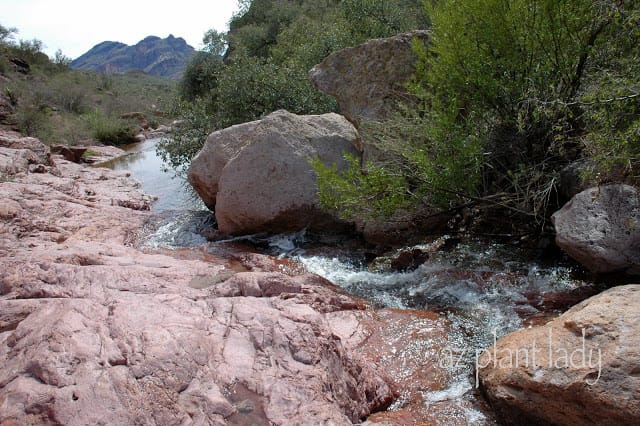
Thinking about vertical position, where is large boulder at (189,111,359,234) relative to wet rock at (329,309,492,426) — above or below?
above

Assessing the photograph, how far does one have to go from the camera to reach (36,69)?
36.8 m

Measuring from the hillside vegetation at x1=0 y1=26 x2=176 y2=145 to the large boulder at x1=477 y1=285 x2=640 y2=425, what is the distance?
10.8 meters

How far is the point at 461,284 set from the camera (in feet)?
16.7

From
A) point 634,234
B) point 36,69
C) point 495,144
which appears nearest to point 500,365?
point 634,234

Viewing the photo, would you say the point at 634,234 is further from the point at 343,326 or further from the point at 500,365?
the point at 343,326

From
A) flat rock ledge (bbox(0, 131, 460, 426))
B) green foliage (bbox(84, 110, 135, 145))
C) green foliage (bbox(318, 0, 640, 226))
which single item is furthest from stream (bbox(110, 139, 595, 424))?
green foliage (bbox(84, 110, 135, 145))

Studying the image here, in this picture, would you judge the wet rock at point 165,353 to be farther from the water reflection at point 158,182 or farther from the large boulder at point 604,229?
the water reflection at point 158,182

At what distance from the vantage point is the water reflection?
34.6 ft

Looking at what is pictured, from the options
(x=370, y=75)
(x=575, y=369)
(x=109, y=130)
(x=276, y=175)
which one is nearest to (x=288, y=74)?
(x=370, y=75)

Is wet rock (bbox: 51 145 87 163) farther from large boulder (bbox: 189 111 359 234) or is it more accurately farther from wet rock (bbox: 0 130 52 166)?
large boulder (bbox: 189 111 359 234)

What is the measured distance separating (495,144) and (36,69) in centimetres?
4171

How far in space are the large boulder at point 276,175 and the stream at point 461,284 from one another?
327mm

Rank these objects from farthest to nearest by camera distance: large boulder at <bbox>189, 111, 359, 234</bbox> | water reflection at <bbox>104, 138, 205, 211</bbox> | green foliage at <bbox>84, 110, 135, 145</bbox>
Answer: green foliage at <bbox>84, 110, 135, 145</bbox>
water reflection at <bbox>104, 138, 205, 211</bbox>
large boulder at <bbox>189, 111, 359, 234</bbox>

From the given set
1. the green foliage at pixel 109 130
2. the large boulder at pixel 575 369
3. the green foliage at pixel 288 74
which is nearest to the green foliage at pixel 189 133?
the green foliage at pixel 288 74
